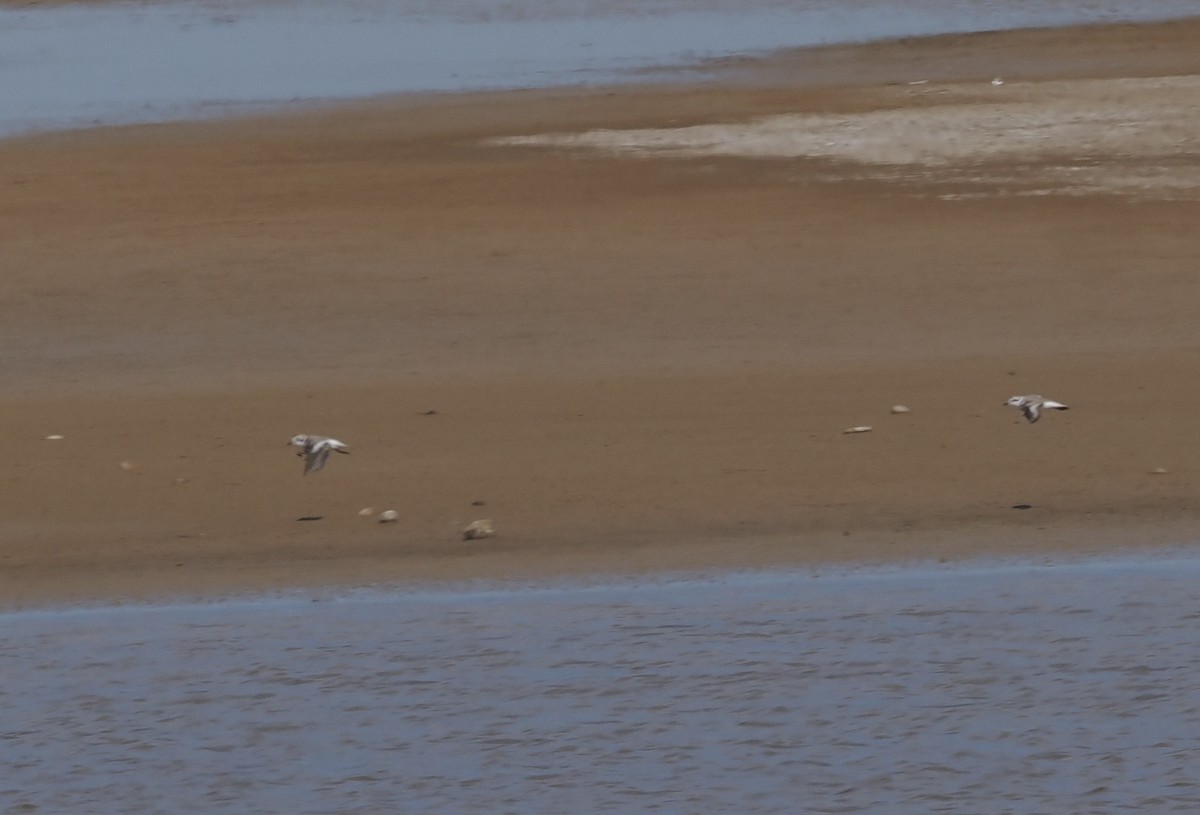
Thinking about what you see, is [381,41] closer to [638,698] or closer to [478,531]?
[478,531]

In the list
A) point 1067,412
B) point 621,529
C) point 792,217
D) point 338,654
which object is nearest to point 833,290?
point 792,217

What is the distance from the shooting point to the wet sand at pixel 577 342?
7781 mm

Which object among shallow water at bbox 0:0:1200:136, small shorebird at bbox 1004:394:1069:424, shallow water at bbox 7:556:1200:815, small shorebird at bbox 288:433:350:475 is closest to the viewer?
shallow water at bbox 7:556:1200:815

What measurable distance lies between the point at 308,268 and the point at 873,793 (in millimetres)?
5973

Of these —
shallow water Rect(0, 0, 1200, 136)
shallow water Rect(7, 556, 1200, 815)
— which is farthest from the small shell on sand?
shallow water Rect(0, 0, 1200, 136)

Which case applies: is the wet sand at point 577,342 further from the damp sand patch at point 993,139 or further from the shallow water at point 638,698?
the shallow water at point 638,698

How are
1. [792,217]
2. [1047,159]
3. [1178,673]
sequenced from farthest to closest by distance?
1. [1047,159]
2. [792,217]
3. [1178,673]

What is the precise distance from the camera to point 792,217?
11531 mm

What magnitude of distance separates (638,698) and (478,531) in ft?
5.07

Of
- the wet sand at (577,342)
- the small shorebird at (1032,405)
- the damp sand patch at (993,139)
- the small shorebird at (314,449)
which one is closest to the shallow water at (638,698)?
the wet sand at (577,342)

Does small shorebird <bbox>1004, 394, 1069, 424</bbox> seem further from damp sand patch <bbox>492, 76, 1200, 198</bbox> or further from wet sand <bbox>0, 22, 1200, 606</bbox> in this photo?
damp sand patch <bbox>492, 76, 1200, 198</bbox>

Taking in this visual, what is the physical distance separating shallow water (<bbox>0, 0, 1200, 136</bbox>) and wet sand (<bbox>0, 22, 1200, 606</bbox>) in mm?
1144

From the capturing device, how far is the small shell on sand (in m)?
7.70

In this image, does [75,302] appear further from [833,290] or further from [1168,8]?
[1168,8]
